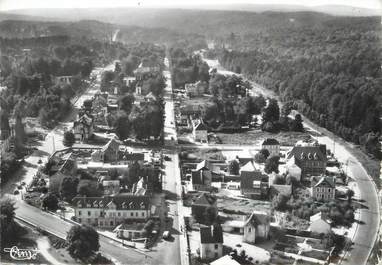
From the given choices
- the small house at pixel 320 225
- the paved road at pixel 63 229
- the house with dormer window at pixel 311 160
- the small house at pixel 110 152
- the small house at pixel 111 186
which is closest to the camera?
the paved road at pixel 63 229

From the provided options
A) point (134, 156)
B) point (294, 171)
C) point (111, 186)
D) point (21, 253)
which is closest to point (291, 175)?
point (294, 171)

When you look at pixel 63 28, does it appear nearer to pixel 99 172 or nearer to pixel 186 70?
pixel 186 70

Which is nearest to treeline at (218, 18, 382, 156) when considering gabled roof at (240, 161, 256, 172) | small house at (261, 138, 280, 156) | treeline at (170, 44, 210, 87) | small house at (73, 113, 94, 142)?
small house at (261, 138, 280, 156)

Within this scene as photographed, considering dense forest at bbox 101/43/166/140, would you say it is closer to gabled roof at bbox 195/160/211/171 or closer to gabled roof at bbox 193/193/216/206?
gabled roof at bbox 195/160/211/171

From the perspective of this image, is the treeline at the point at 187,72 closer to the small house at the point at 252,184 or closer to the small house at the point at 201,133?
the small house at the point at 201,133

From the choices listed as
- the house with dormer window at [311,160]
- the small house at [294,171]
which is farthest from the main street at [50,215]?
the house with dormer window at [311,160]

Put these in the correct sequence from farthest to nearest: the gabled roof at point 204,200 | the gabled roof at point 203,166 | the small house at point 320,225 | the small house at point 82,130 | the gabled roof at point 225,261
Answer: the small house at point 82,130, the gabled roof at point 203,166, the gabled roof at point 204,200, the small house at point 320,225, the gabled roof at point 225,261
